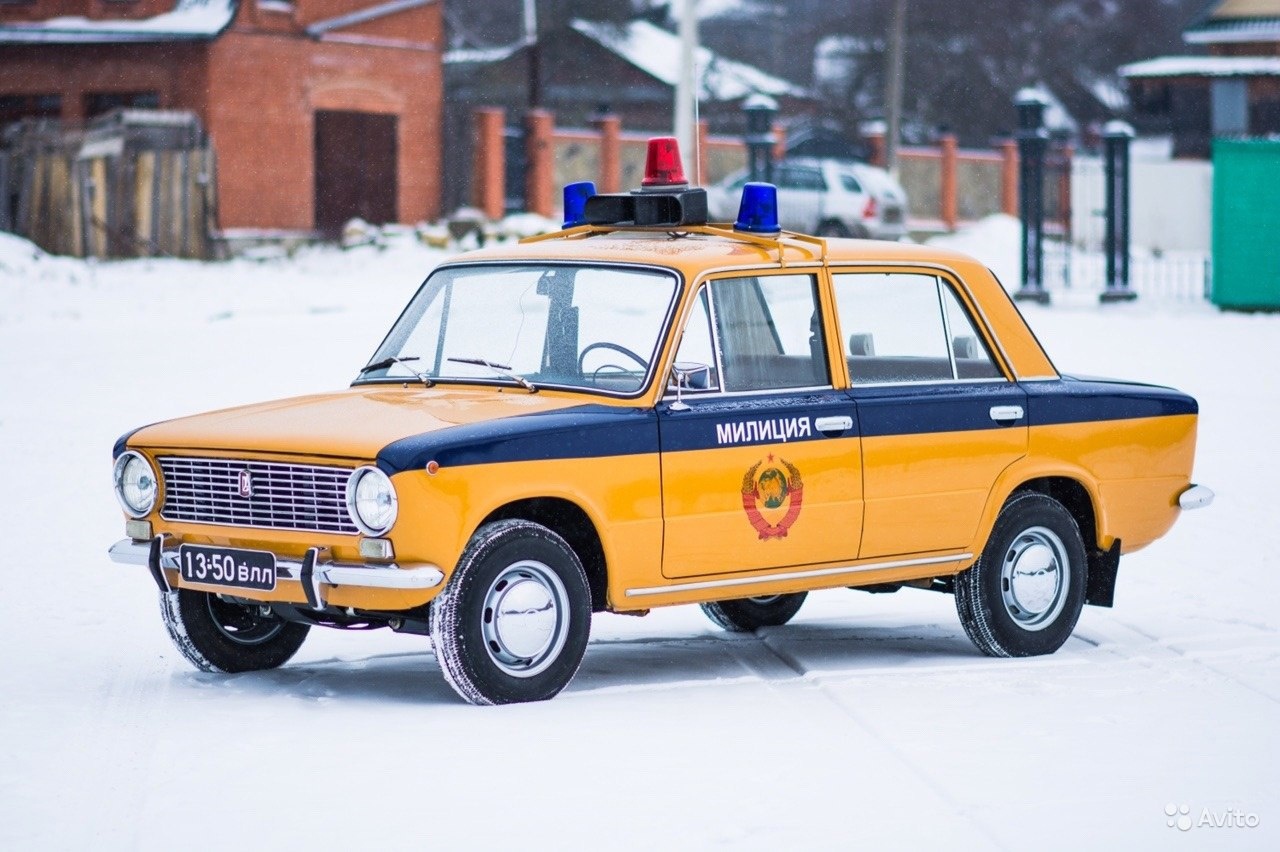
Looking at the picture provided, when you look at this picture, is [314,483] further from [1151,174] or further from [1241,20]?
[1241,20]

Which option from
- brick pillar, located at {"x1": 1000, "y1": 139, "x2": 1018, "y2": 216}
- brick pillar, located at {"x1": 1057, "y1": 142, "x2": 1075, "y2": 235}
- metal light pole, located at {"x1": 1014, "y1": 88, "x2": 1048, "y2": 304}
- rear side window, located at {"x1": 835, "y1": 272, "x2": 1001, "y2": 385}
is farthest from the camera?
brick pillar, located at {"x1": 1000, "y1": 139, "x2": 1018, "y2": 216}

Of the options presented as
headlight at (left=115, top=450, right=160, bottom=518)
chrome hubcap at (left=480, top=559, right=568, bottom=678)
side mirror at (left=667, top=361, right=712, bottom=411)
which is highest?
side mirror at (left=667, top=361, right=712, bottom=411)

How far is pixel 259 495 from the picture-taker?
7.45 metres

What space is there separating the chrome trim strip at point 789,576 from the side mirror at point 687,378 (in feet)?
2.10

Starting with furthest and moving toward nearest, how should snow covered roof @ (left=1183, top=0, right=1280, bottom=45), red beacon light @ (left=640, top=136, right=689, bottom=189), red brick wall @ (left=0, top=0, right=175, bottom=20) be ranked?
snow covered roof @ (left=1183, top=0, right=1280, bottom=45) < red brick wall @ (left=0, top=0, right=175, bottom=20) < red beacon light @ (left=640, top=136, right=689, bottom=189)

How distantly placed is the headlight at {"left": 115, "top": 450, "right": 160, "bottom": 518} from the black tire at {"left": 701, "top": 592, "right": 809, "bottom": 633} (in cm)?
277

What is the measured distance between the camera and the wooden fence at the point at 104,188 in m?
33.7

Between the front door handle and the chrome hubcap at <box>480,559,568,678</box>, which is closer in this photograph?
the chrome hubcap at <box>480,559,568,678</box>

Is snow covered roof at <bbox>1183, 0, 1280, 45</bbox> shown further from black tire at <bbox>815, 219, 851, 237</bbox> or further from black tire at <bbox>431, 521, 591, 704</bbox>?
black tire at <bbox>431, 521, 591, 704</bbox>

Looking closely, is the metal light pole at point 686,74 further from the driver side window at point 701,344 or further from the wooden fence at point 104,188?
the driver side window at point 701,344

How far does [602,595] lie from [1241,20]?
156 ft

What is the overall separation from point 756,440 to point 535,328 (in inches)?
37.6

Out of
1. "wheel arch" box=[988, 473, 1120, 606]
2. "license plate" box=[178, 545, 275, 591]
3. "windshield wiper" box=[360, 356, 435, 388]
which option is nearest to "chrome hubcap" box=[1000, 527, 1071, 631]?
"wheel arch" box=[988, 473, 1120, 606]

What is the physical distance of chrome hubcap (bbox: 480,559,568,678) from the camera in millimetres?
7297
